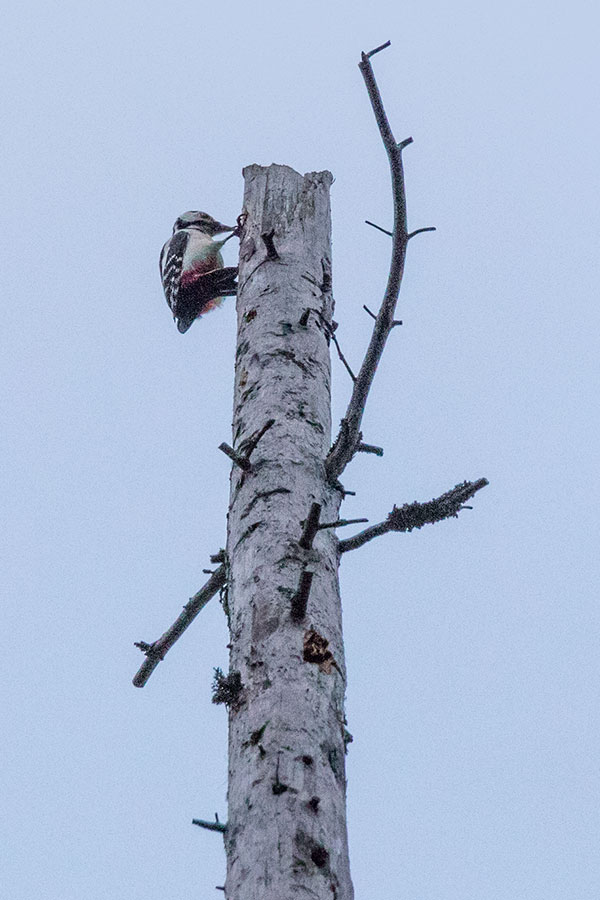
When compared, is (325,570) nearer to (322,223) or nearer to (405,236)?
(405,236)

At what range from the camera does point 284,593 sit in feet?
7.48

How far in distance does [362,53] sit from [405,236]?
1.51ft

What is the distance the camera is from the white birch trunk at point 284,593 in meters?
Result: 1.84

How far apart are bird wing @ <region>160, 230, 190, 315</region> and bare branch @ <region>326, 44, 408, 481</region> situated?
14.1ft

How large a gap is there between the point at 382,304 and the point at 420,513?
54cm

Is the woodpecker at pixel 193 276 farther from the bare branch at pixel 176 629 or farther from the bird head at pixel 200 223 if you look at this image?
the bare branch at pixel 176 629

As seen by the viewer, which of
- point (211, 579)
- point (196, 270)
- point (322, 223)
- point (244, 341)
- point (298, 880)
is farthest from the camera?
point (196, 270)

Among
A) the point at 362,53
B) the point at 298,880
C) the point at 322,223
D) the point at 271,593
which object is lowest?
the point at 298,880

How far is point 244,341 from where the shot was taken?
312cm

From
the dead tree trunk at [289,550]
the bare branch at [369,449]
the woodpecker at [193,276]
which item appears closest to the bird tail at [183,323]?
the woodpecker at [193,276]

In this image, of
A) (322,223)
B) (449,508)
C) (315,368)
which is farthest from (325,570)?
(322,223)

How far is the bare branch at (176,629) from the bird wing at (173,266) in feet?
13.6

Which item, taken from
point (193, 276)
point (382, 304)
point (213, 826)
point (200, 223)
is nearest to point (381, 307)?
point (382, 304)

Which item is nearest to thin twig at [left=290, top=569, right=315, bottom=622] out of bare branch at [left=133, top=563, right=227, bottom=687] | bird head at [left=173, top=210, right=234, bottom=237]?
bare branch at [left=133, top=563, right=227, bottom=687]
